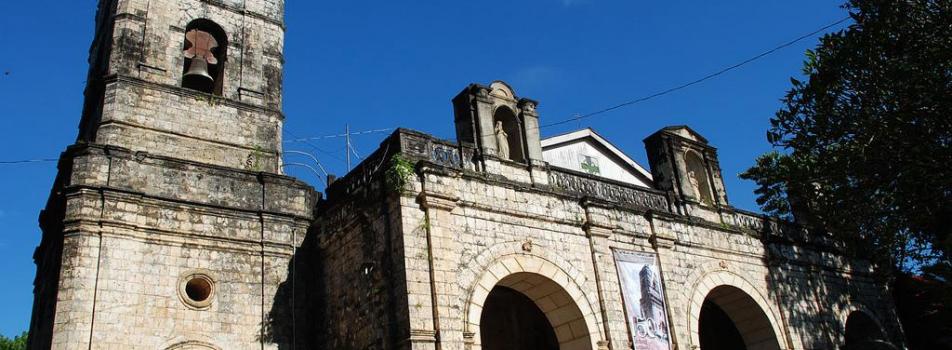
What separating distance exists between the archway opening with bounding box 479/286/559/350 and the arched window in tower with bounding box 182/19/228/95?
7106 mm

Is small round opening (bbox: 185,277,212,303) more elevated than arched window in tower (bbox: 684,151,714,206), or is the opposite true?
arched window in tower (bbox: 684,151,714,206)

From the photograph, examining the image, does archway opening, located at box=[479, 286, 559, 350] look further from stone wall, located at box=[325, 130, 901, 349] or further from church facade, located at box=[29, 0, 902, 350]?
stone wall, located at box=[325, 130, 901, 349]

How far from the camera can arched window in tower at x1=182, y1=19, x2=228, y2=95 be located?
50.6 ft

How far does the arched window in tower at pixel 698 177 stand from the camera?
16.5m

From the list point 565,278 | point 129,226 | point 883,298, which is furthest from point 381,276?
point 883,298

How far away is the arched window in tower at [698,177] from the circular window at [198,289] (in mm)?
9888

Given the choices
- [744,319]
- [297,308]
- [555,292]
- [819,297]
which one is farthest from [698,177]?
[297,308]

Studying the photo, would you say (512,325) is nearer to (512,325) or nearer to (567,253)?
(512,325)

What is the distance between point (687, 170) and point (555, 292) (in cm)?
580

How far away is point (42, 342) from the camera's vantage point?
12.6m

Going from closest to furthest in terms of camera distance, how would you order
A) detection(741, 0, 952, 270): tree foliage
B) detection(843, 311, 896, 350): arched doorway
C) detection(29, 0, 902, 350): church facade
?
1. detection(741, 0, 952, 270): tree foliage
2. detection(29, 0, 902, 350): church facade
3. detection(843, 311, 896, 350): arched doorway

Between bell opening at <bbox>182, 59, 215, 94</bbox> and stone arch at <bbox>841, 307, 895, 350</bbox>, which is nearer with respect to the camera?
bell opening at <bbox>182, 59, 215, 94</bbox>

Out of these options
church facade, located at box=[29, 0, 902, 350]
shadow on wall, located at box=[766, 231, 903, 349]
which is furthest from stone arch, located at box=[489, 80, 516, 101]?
shadow on wall, located at box=[766, 231, 903, 349]

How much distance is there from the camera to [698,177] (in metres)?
17.0
